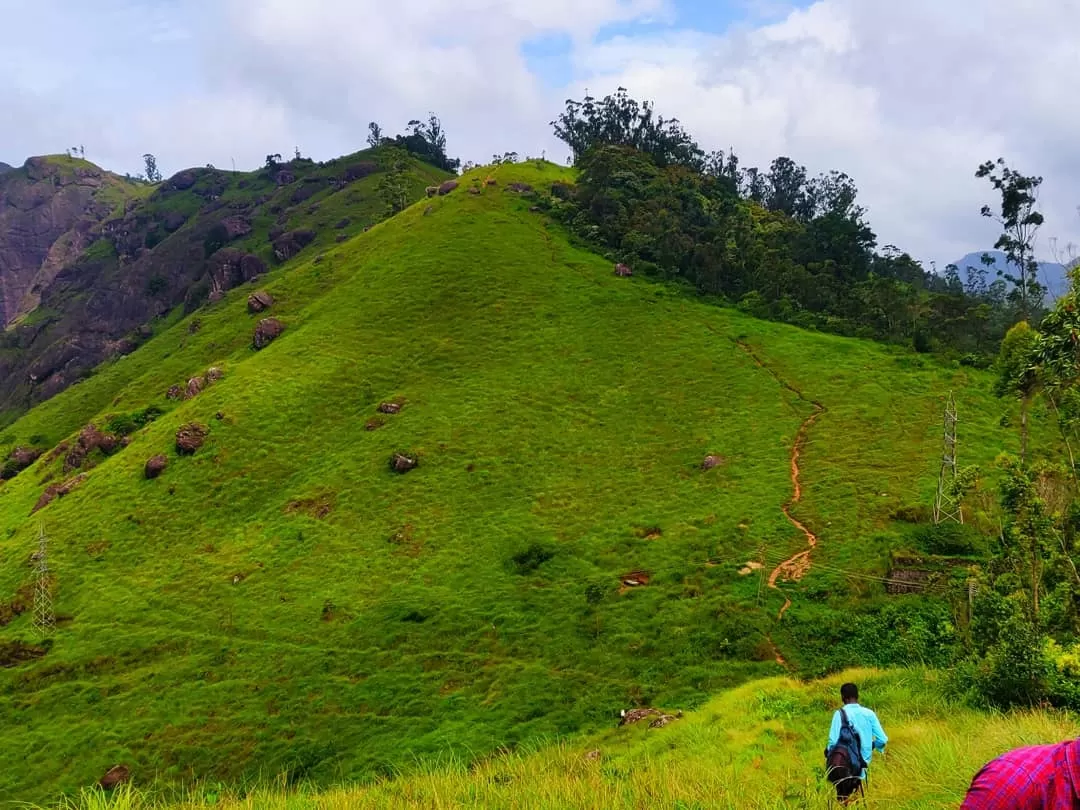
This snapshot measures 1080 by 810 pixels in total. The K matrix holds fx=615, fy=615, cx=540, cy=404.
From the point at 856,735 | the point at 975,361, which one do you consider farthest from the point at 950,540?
the point at 975,361

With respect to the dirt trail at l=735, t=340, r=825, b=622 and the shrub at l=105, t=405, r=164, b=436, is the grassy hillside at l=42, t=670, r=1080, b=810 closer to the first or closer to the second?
the dirt trail at l=735, t=340, r=825, b=622

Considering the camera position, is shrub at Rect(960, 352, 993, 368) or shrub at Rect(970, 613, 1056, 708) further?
shrub at Rect(960, 352, 993, 368)

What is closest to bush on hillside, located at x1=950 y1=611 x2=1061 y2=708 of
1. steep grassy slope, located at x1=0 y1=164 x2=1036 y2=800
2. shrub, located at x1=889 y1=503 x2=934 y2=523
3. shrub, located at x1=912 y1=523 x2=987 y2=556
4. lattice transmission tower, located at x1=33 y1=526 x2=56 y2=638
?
steep grassy slope, located at x1=0 y1=164 x2=1036 y2=800

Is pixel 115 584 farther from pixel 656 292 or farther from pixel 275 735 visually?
pixel 656 292

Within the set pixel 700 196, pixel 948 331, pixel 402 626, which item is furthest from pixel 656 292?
pixel 402 626

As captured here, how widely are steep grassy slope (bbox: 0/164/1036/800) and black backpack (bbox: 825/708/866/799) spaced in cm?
1788

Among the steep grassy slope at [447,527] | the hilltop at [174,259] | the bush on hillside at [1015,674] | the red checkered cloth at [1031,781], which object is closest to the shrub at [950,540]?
the steep grassy slope at [447,527]

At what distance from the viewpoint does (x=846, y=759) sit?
8.88m

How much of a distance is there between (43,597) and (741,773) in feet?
162

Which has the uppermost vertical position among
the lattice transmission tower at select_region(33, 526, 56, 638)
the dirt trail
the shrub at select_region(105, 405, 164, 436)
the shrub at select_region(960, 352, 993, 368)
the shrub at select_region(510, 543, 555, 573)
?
the shrub at select_region(960, 352, 993, 368)

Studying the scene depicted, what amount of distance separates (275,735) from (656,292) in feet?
208

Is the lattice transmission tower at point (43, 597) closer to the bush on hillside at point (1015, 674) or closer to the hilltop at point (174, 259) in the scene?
the bush on hillside at point (1015, 674)

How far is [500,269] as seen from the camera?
84.1 meters

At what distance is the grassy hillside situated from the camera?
524 centimetres
